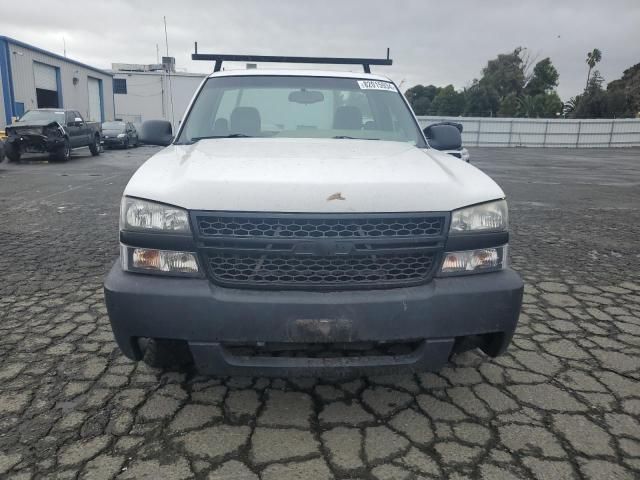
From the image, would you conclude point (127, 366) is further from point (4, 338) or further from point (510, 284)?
point (510, 284)

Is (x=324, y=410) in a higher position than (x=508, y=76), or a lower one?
lower

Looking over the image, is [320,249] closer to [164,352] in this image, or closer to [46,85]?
[164,352]

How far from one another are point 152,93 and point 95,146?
27344 millimetres

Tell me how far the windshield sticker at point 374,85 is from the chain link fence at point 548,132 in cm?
3485

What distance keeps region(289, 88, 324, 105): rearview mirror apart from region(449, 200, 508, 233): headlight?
1810 mm

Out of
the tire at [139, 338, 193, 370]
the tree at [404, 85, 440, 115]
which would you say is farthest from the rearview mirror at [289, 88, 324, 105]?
the tree at [404, 85, 440, 115]

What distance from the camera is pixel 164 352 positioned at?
7.42ft

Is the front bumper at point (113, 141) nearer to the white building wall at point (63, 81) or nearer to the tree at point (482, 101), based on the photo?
the white building wall at point (63, 81)

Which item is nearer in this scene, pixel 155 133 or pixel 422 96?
pixel 155 133

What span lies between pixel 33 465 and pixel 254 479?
0.91m

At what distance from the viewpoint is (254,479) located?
196 centimetres

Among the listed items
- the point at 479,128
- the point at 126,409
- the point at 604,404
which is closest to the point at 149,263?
the point at 126,409

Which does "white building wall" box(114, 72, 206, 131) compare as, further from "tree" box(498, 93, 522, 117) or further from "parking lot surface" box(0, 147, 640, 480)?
"parking lot surface" box(0, 147, 640, 480)

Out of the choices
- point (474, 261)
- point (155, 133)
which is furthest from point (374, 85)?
point (474, 261)
